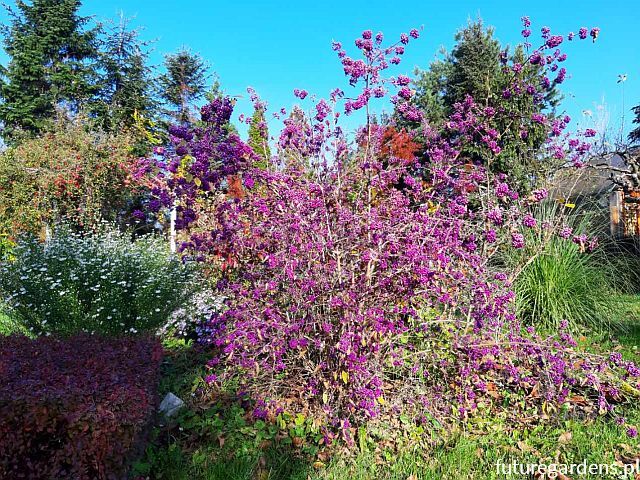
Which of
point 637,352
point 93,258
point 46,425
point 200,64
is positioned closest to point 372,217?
point 46,425

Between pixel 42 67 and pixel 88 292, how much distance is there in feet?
55.5

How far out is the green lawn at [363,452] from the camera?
2500 mm

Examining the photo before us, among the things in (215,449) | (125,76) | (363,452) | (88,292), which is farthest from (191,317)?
(125,76)

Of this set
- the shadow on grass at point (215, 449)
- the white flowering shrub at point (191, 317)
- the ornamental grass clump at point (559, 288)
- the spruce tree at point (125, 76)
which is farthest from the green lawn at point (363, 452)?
the spruce tree at point (125, 76)

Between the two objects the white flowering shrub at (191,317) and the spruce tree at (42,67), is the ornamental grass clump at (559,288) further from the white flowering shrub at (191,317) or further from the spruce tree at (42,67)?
the spruce tree at (42,67)

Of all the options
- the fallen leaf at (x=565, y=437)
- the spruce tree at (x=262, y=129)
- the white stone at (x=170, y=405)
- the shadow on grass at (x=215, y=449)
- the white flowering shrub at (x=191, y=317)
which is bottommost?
the fallen leaf at (x=565, y=437)

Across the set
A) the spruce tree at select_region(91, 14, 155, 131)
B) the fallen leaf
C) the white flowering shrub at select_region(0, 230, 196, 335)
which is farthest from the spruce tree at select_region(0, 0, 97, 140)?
the fallen leaf

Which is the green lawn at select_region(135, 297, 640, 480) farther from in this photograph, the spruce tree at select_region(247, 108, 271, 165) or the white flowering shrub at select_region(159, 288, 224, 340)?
the spruce tree at select_region(247, 108, 271, 165)

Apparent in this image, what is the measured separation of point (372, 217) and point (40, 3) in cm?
2093

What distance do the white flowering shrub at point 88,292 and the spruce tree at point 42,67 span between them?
14.6 m

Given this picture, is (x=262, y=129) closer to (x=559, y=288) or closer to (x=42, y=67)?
(x=559, y=288)

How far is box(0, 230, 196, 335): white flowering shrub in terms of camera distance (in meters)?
4.50

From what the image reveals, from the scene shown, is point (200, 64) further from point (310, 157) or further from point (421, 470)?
point (421, 470)

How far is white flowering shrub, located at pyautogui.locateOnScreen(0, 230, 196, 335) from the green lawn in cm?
190
